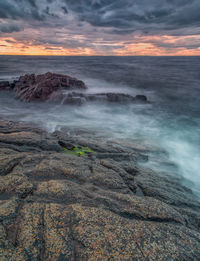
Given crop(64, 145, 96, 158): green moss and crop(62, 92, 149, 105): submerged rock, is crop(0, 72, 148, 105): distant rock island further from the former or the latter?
crop(64, 145, 96, 158): green moss

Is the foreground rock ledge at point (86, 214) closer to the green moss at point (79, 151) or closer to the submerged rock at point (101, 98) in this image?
the green moss at point (79, 151)

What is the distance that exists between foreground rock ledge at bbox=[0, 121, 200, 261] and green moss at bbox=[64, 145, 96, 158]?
101 cm

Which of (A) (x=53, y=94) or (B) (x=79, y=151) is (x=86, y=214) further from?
(A) (x=53, y=94)

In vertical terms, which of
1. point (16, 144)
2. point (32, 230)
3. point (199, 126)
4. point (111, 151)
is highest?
point (32, 230)

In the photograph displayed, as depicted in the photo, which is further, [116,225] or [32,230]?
[116,225]

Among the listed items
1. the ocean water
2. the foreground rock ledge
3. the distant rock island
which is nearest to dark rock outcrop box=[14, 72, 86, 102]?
the distant rock island

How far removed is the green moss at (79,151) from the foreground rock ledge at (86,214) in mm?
1008

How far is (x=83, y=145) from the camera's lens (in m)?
7.45

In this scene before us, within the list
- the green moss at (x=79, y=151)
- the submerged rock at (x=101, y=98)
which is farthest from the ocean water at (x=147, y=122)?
the green moss at (x=79, y=151)

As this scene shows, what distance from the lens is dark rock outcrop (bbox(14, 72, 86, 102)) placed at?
1770 centimetres

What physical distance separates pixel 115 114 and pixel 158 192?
11156 mm

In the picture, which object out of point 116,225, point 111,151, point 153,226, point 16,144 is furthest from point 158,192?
point 16,144

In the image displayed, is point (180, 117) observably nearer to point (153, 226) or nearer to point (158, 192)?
point (158, 192)

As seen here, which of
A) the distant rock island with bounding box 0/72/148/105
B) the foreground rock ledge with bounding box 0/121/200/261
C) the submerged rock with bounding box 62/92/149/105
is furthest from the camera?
the distant rock island with bounding box 0/72/148/105
